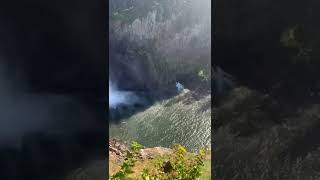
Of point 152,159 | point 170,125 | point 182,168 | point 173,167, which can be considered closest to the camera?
point 182,168

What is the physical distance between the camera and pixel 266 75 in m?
4.01

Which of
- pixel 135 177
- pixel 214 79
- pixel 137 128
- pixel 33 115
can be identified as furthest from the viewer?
pixel 137 128

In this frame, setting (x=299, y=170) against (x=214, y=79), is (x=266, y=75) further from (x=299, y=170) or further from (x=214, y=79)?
(x=299, y=170)

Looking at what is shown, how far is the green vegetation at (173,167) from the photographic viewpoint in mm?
5386

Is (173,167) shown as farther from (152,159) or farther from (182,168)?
(152,159)

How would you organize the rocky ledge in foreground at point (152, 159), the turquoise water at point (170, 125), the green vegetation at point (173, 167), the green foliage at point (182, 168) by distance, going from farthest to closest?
the turquoise water at point (170, 125) → the rocky ledge in foreground at point (152, 159) → the green foliage at point (182, 168) → the green vegetation at point (173, 167)

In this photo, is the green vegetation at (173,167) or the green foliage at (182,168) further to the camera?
the green foliage at (182,168)

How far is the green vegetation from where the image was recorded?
17.7 ft

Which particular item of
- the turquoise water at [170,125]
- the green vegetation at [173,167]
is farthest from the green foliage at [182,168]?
the turquoise water at [170,125]

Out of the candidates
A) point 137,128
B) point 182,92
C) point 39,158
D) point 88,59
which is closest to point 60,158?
point 39,158

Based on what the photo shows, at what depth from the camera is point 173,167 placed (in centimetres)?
611

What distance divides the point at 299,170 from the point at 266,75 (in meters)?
0.96

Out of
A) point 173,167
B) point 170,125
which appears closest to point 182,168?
point 173,167

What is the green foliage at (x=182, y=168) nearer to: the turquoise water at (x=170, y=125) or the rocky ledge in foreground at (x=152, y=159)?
the rocky ledge in foreground at (x=152, y=159)
